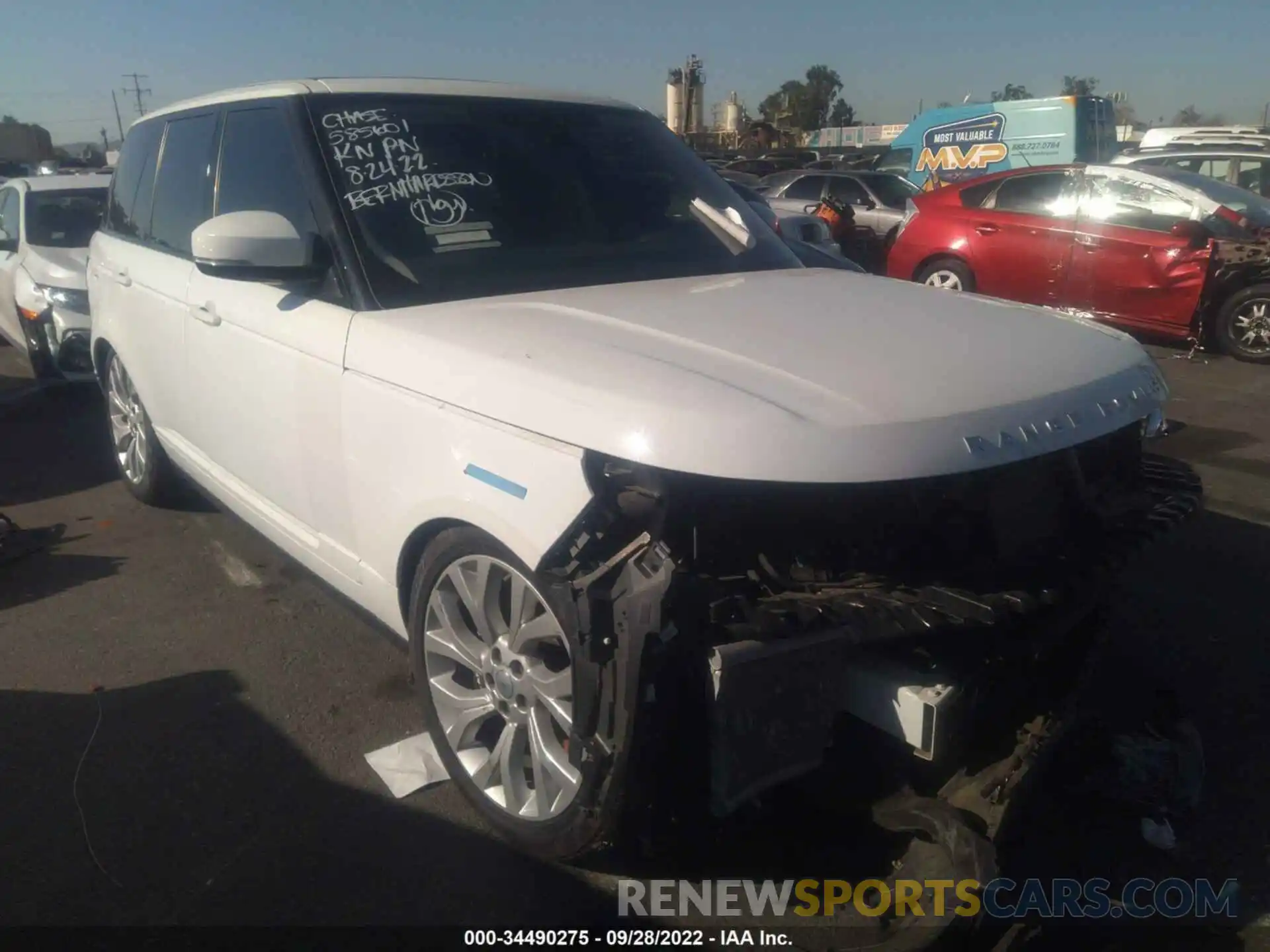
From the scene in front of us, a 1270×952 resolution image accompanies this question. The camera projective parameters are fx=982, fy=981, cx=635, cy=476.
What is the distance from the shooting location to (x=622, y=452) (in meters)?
1.97

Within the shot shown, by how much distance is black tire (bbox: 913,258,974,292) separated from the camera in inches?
397

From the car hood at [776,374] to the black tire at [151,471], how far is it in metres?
2.62

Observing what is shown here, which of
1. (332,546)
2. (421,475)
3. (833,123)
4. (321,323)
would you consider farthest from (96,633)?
(833,123)

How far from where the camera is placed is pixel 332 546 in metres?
3.10

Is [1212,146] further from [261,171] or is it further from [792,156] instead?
[792,156]

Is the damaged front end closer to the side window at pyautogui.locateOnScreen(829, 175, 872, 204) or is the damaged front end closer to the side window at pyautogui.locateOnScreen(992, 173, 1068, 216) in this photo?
the side window at pyautogui.locateOnScreen(992, 173, 1068, 216)

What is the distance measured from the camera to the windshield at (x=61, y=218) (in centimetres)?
782

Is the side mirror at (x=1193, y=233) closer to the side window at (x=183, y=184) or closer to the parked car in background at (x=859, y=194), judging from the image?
the parked car in background at (x=859, y=194)

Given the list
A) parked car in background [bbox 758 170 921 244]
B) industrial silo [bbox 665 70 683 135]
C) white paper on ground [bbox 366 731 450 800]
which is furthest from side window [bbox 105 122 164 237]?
industrial silo [bbox 665 70 683 135]

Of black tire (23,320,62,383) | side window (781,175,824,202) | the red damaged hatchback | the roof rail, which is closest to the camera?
black tire (23,320,62,383)

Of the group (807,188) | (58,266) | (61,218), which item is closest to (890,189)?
(807,188)

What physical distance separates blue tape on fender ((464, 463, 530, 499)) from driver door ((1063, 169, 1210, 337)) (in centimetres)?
825

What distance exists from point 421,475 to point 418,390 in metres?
0.21

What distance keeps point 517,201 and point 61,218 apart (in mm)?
6533
